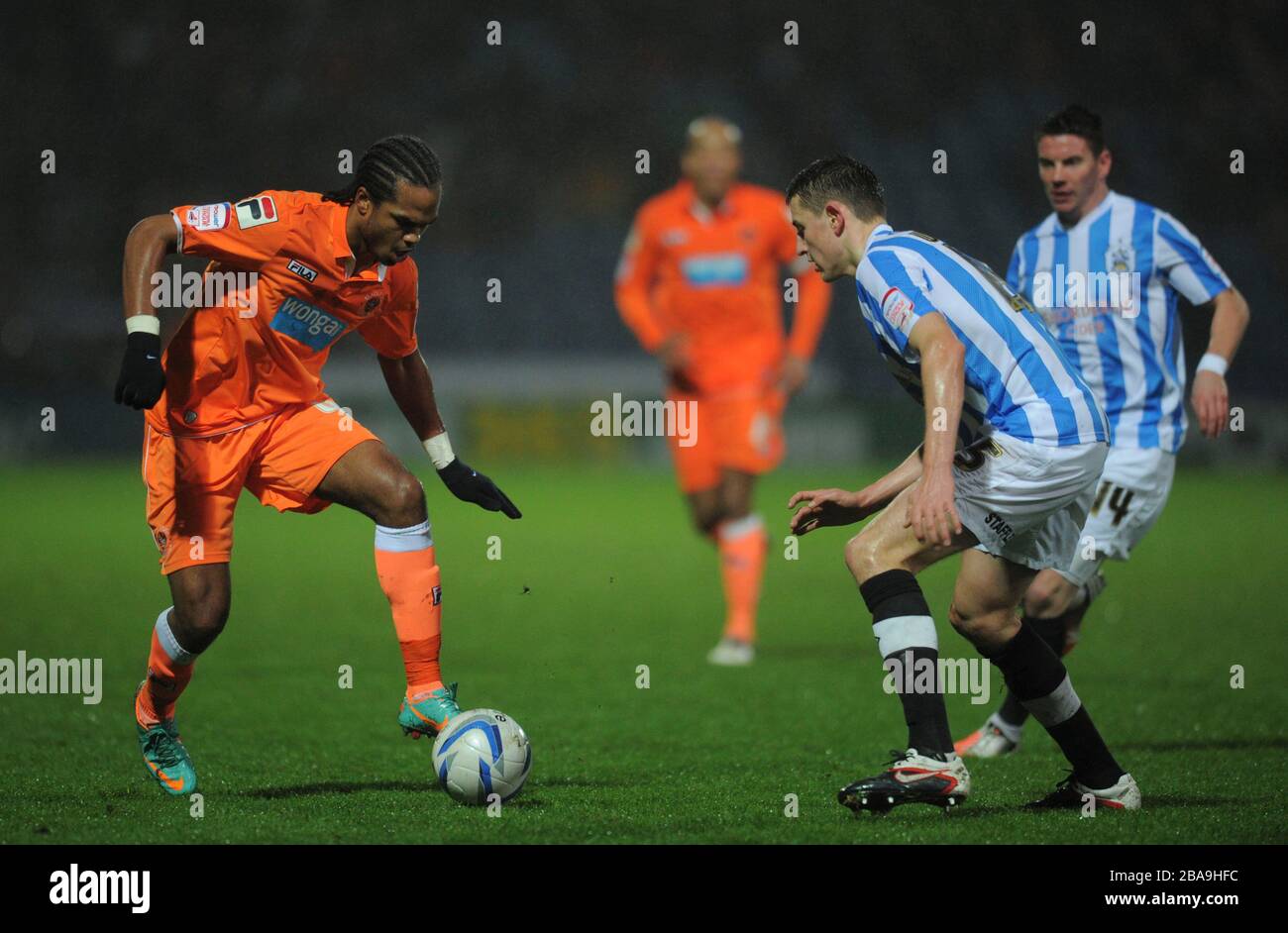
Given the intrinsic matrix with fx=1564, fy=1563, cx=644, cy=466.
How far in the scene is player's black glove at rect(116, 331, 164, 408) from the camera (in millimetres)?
4102

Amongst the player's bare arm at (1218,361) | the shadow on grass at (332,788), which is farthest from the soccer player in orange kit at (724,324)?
the shadow on grass at (332,788)

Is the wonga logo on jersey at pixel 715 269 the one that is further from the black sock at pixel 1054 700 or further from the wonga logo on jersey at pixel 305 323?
the black sock at pixel 1054 700

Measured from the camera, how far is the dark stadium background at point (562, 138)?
74.5ft

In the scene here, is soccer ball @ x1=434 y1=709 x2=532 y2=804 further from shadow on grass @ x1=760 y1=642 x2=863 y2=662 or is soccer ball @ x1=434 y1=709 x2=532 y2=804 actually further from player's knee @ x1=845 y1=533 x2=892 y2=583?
shadow on grass @ x1=760 y1=642 x2=863 y2=662

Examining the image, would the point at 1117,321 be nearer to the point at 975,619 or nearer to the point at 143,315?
the point at 975,619

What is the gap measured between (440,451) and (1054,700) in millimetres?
2097

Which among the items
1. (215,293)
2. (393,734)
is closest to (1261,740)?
(393,734)

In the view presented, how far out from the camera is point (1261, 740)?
18.4 ft

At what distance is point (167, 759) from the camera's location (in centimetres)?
473

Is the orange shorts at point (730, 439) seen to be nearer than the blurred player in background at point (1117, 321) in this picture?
No

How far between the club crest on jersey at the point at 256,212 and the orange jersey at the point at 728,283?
4.41 metres

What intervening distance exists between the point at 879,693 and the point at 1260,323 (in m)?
19.1

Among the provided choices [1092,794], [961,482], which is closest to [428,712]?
[961,482]

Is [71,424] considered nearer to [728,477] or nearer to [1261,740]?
[728,477]
